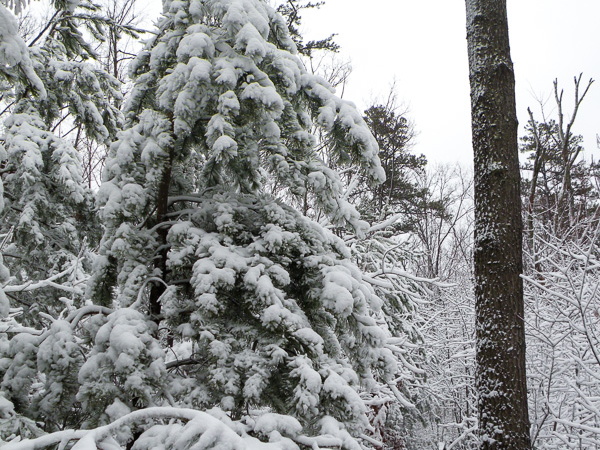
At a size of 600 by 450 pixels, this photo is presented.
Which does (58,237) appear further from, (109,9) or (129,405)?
(109,9)

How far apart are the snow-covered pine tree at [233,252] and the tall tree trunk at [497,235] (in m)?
1.29

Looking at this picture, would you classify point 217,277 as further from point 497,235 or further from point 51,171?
point 51,171

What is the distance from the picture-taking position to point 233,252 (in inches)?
99.5

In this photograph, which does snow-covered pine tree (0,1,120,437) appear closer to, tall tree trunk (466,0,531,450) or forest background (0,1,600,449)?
forest background (0,1,600,449)

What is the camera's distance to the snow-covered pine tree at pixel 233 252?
225 cm

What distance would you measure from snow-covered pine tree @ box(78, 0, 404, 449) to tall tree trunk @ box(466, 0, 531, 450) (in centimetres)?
129

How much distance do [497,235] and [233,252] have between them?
7.63 ft

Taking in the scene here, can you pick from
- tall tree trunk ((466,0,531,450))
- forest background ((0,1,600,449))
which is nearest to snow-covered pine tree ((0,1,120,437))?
forest background ((0,1,600,449))

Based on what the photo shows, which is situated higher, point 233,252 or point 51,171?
point 51,171

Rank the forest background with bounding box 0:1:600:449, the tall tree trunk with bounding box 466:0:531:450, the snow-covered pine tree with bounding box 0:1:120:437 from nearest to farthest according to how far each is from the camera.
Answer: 1. the forest background with bounding box 0:1:600:449
2. the tall tree trunk with bounding box 466:0:531:450
3. the snow-covered pine tree with bounding box 0:1:120:437

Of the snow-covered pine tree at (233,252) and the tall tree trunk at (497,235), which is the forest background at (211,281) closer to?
the snow-covered pine tree at (233,252)

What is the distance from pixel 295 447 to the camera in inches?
77.9

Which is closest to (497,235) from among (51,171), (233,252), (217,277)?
(233,252)

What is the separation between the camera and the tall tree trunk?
351 cm
